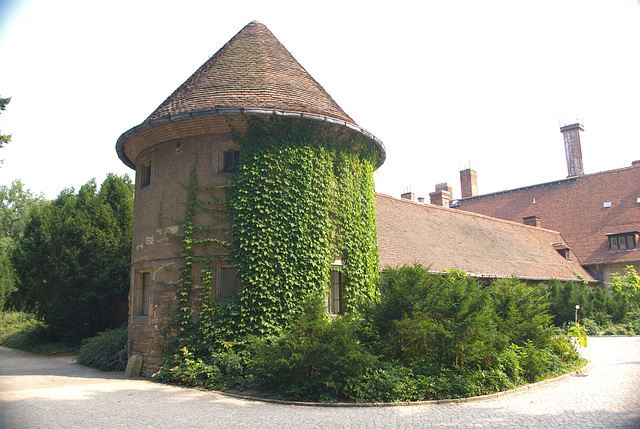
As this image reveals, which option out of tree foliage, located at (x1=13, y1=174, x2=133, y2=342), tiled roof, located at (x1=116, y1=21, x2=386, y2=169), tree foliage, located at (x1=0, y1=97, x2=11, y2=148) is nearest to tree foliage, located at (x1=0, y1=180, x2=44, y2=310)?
tree foliage, located at (x1=13, y1=174, x2=133, y2=342)

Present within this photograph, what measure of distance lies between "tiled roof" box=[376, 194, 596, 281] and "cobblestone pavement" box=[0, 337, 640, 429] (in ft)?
27.5

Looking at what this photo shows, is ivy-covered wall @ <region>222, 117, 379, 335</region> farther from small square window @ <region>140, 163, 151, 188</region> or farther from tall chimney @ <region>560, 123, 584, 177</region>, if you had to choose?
tall chimney @ <region>560, 123, 584, 177</region>

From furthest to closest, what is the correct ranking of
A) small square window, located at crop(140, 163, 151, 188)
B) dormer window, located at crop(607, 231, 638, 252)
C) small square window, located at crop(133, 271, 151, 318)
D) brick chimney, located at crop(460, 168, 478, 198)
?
brick chimney, located at crop(460, 168, 478, 198) → dormer window, located at crop(607, 231, 638, 252) → small square window, located at crop(140, 163, 151, 188) → small square window, located at crop(133, 271, 151, 318)

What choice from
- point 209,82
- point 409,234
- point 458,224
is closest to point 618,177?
point 458,224

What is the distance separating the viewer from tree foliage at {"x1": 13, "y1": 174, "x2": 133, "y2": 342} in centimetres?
1770

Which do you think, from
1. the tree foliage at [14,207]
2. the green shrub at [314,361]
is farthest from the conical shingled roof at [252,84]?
the tree foliage at [14,207]

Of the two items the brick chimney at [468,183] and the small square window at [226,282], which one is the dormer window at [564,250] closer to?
the brick chimney at [468,183]

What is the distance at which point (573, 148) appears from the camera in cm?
3703

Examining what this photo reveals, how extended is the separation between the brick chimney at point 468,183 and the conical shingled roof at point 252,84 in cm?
2917

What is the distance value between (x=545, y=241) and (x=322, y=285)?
76.8ft

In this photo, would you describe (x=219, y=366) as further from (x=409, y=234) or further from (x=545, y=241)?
(x=545, y=241)

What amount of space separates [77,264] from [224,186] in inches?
372

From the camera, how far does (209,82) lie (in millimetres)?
12281

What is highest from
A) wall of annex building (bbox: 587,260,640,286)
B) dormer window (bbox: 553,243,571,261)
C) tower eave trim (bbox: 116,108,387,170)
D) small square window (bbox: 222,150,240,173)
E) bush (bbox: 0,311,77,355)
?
tower eave trim (bbox: 116,108,387,170)
